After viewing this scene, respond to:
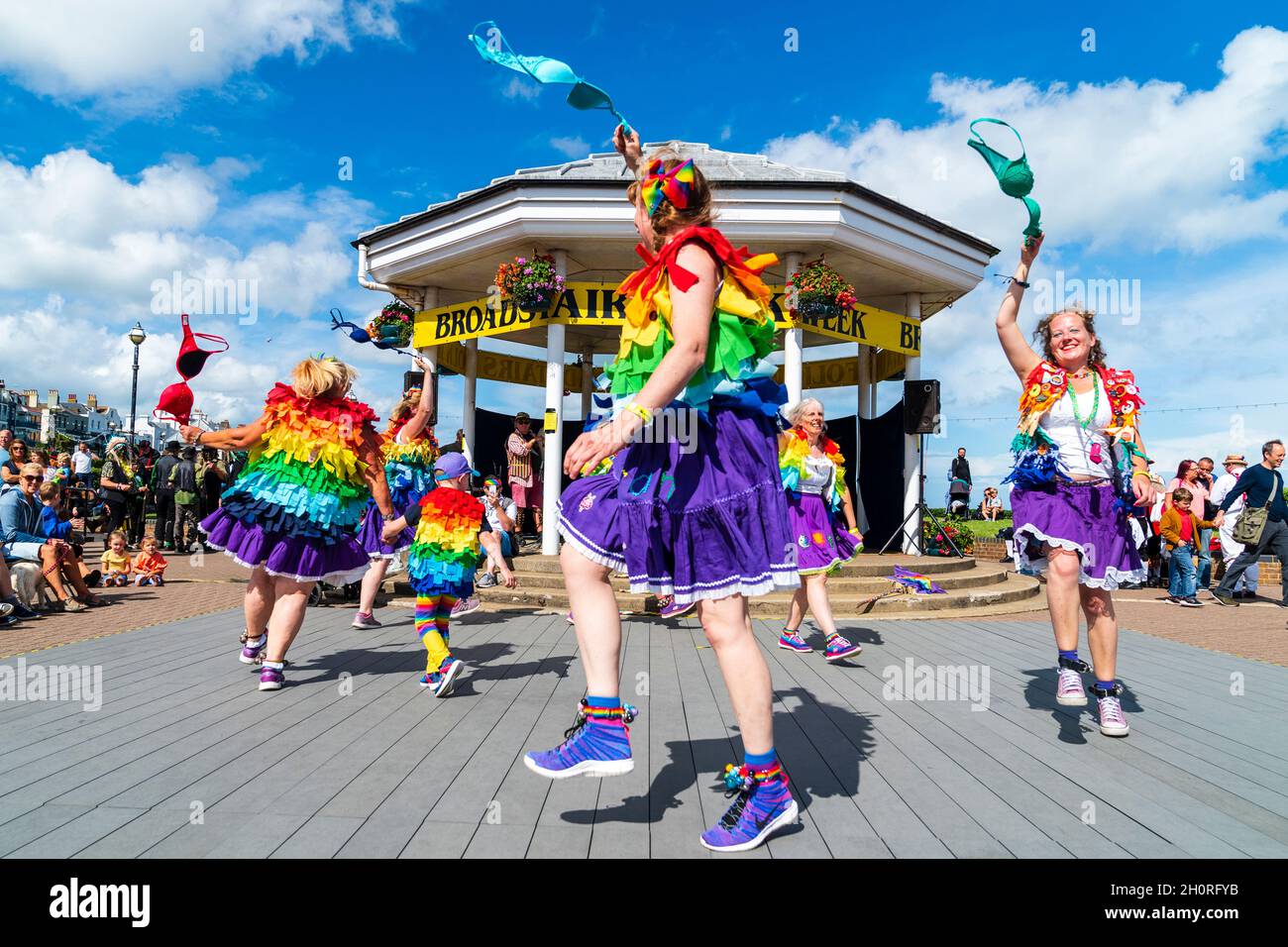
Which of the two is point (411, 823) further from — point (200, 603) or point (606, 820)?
point (200, 603)

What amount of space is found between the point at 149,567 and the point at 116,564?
→ 369 millimetres

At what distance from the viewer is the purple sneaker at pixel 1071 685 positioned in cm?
368

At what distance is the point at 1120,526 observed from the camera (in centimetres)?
373

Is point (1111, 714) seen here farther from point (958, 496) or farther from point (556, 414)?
point (958, 496)

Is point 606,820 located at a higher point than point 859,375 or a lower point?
lower

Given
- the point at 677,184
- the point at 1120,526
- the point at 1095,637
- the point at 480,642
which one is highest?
the point at 677,184

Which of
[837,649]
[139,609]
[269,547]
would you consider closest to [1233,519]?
[837,649]

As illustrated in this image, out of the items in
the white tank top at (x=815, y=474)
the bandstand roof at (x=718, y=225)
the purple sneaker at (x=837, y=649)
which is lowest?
the purple sneaker at (x=837, y=649)

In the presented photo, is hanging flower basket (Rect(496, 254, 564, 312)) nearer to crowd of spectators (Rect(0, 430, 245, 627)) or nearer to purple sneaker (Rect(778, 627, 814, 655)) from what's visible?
crowd of spectators (Rect(0, 430, 245, 627))

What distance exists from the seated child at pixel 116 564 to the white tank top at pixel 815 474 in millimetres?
8861

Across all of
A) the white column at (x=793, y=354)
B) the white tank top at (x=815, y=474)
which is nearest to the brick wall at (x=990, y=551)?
the white column at (x=793, y=354)

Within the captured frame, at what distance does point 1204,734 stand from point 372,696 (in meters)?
4.40

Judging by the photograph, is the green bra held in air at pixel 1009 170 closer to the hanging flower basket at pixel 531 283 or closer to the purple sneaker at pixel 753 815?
the purple sneaker at pixel 753 815
